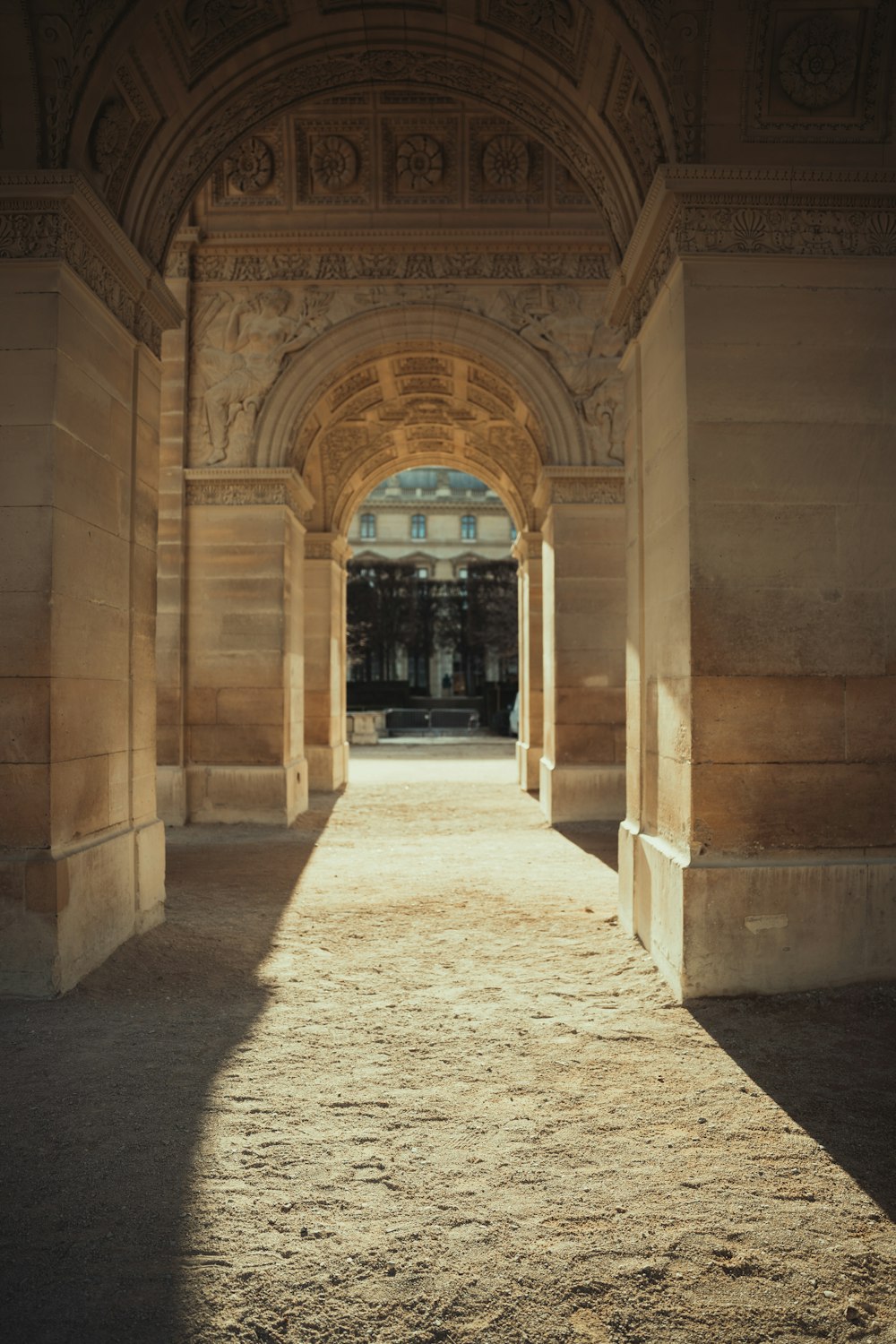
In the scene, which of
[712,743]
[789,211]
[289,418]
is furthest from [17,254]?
[289,418]

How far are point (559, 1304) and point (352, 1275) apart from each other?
2.09 feet

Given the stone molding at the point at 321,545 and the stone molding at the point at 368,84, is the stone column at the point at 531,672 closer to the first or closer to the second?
the stone molding at the point at 321,545

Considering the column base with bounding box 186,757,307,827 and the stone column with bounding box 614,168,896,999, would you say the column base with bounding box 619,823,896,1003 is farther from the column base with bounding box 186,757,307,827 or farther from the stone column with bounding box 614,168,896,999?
the column base with bounding box 186,757,307,827

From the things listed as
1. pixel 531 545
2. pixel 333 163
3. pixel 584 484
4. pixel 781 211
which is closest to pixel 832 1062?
pixel 781 211

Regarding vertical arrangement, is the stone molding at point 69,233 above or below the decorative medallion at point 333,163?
below

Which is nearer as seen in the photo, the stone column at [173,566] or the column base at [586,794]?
the stone column at [173,566]

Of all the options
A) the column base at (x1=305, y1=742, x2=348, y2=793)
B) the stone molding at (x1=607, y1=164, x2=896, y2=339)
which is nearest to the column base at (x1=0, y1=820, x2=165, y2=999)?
the stone molding at (x1=607, y1=164, x2=896, y2=339)

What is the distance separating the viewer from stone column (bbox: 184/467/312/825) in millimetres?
13273

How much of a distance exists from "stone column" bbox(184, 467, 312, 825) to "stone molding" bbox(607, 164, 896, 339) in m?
8.41

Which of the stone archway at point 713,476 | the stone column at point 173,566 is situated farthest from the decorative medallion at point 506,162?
the stone archway at point 713,476

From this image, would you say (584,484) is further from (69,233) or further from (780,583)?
(69,233)

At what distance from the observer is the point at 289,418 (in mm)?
13242

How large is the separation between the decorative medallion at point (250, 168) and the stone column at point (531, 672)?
784cm

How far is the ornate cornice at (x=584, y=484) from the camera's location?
13.2 metres
